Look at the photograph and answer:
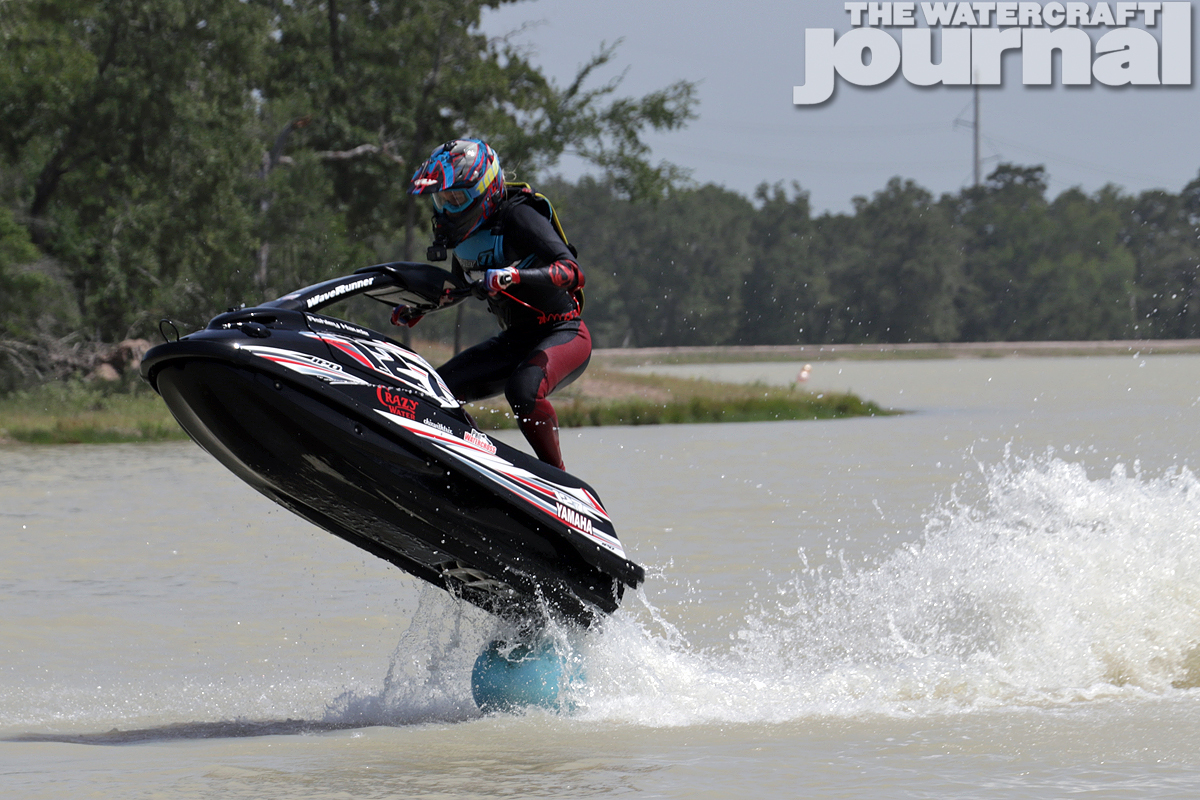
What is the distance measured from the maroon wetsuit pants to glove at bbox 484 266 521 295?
1.15 ft

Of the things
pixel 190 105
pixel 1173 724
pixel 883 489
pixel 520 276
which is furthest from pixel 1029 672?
pixel 190 105

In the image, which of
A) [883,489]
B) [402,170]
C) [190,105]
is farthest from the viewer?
[402,170]

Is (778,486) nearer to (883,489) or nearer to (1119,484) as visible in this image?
(883,489)

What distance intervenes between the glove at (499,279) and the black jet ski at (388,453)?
242 millimetres

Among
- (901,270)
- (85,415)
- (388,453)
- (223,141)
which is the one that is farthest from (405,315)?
(901,270)

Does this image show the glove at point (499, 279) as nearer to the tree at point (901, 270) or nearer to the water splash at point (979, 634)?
the water splash at point (979, 634)

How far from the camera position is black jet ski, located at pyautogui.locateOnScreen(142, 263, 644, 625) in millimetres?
4504

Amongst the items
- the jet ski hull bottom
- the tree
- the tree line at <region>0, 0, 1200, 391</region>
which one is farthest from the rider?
the tree

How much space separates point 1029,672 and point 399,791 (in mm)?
2631

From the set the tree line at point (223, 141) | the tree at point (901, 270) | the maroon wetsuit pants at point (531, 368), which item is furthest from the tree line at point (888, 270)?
the maroon wetsuit pants at point (531, 368)

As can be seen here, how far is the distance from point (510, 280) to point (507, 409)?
50.3 feet

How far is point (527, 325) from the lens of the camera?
5070 mm

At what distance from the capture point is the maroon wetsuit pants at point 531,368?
4.94 metres

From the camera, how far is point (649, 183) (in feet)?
111
